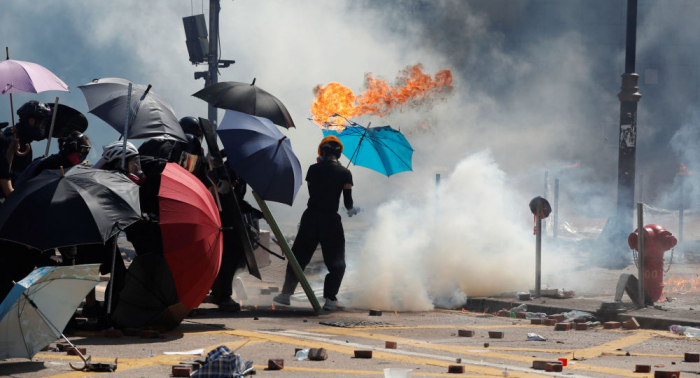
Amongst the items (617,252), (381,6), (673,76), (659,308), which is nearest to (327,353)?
(659,308)

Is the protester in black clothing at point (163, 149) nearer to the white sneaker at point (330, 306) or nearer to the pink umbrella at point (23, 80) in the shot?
the pink umbrella at point (23, 80)

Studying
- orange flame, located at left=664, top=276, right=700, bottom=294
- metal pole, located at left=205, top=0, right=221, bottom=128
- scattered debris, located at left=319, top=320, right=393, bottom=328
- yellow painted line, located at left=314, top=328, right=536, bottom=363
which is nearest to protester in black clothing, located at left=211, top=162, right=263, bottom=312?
scattered debris, located at left=319, top=320, right=393, bottom=328

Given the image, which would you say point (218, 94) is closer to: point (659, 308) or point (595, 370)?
point (595, 370)

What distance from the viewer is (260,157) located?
8.15 metres

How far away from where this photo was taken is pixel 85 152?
654 centimetres

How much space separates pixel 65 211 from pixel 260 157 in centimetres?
286

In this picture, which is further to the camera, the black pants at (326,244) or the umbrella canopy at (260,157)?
the black pants at (326,244)

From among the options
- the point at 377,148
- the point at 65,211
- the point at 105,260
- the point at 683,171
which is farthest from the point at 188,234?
the point at 683,171

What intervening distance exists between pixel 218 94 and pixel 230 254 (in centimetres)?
157

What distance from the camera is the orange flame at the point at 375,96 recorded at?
10117mm

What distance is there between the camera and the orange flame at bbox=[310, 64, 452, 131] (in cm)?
1012

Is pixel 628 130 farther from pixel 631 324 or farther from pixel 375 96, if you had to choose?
pixel 631 324

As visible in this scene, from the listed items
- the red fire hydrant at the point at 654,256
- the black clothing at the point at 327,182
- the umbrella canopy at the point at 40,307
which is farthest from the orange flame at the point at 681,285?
the umbrella canopy at the point at 40,307

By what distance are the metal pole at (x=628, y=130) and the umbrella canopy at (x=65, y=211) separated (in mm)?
10748
